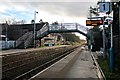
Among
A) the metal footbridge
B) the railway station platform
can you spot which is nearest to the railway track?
the railway station platform

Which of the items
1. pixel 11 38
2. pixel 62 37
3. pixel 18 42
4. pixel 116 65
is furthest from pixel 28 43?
pixel 62 37

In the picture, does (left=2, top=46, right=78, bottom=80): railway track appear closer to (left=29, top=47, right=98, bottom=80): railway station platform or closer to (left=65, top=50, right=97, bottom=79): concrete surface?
(left=29, top=47, right=98, bottom=80): railway station platform

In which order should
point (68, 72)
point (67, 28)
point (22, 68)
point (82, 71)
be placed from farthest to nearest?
point (67, 28) < point (22, 68) < point (82, 71) < point (68, 72)

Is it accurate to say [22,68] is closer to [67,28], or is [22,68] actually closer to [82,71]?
[82,71]

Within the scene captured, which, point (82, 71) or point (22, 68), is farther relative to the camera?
point (22, 68)

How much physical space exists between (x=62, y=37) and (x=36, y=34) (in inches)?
3290

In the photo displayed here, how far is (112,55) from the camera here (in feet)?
50.0

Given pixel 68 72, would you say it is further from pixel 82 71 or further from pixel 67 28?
pixel 67 28

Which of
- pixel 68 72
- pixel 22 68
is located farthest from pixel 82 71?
pixel 22 68

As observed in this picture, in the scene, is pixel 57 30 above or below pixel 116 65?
above

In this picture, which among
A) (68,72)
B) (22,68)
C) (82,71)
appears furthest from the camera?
(22,68)

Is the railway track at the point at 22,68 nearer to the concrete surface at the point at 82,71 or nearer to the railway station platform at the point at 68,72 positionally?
the railway station platform at the point at 68,72

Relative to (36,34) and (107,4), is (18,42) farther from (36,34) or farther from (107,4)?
(107,4)

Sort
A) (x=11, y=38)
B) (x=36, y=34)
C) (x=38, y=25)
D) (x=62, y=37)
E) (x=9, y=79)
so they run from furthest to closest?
(x=62, y=37), (x=38, y=25), (x=11, y=38), (x=36, y=34), (x=9, y=79)
